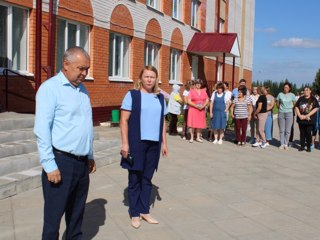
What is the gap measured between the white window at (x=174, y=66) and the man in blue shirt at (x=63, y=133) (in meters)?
16.7

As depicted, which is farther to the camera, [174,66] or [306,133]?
[174,66]

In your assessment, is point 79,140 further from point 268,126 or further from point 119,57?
point 119,57

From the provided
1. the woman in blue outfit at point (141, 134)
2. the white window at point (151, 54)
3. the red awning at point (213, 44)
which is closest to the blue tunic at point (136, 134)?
the woman in blue outfit at point (141, 134)

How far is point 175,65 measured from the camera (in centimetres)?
2091

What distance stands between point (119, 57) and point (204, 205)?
10.5 metres

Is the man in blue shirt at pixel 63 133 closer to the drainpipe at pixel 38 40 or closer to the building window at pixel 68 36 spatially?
the drainpipe at pixel 38 40

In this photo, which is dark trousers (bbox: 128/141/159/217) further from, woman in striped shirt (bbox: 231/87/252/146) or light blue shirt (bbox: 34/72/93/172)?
woman in striped shirt (bbox: 231/87/252/146)

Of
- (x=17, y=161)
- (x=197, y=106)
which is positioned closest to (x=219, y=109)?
(x=197, y=106)

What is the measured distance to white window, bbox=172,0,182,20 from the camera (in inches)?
789

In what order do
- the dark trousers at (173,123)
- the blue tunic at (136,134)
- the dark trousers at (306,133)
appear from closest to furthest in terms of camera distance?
the blue tunic at (136,134)
the dark trousers at (306,133)
the dark trousers at (173,123)

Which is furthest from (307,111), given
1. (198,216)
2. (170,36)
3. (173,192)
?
(170,36)

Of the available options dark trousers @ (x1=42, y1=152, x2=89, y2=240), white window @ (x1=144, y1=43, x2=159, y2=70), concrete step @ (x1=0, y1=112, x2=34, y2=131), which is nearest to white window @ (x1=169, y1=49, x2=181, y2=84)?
white window @ (x1=144, y1=43, x2=159, y2=70)

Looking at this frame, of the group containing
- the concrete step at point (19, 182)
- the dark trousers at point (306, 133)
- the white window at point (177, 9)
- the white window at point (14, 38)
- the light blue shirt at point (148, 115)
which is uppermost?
the white window at point (177, 9)

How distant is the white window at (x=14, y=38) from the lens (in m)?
10.2
